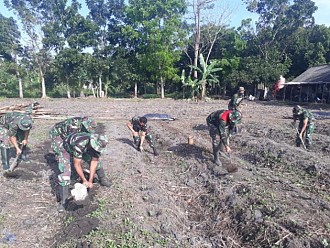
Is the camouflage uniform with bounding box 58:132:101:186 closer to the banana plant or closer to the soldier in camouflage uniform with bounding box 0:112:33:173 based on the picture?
the soldier in camouflage uniform with bounding box 0:112:33:173

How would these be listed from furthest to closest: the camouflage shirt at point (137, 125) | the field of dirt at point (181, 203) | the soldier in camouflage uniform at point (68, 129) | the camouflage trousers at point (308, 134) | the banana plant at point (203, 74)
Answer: the banana plant at point (203, 74) < the camouflage trousers at point (308, 134) < the camouflage shirt at point (137, 125) < the soldier in camouflage uniform at point (68, 129) < the field of dirt at point (181, 203)

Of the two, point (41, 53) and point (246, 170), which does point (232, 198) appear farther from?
point (41, 53)

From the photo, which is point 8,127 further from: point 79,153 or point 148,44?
point 148,44

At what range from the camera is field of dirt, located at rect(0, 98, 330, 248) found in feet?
12.9

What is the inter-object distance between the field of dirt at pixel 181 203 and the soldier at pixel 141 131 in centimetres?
25

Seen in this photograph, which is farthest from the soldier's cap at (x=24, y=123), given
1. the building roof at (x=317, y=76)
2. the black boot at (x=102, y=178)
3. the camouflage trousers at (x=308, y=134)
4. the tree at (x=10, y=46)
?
the tree at (x=10, y=46)

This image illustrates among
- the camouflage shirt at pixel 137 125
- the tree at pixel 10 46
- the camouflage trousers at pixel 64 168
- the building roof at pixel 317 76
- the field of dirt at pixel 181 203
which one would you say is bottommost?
the field of dirt at pixel 181 203

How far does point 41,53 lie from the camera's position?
31.4 m

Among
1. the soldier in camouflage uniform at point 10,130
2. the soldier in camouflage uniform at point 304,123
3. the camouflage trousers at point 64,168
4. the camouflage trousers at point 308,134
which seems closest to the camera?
the camouflage trousers at point 64,168

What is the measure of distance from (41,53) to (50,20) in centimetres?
372

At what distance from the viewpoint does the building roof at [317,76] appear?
22.2m

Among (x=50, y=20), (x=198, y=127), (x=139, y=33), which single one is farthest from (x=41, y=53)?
(x=198, y=127)

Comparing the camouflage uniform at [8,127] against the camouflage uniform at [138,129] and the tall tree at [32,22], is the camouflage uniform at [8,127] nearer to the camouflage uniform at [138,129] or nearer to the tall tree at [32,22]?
the camouflage uniform at [138,129]

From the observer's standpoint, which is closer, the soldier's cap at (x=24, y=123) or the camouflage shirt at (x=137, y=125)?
the soldier's cap at (x=24, y=123)
